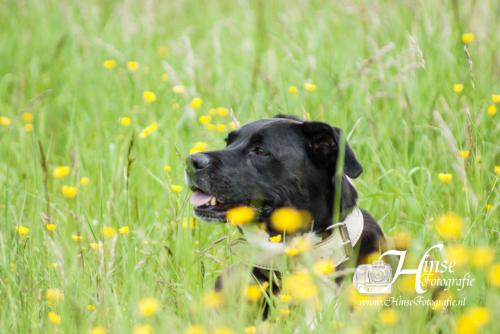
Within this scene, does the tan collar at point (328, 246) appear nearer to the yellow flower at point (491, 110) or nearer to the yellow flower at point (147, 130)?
the yellow flower at point (147, 130)

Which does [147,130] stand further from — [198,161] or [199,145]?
[198,161]

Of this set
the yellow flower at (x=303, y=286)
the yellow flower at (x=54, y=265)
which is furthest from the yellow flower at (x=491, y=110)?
the yellow flower at (x=54, y=265)

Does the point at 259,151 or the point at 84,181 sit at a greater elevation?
the point at 259,151

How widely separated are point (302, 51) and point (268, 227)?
2.44 metres

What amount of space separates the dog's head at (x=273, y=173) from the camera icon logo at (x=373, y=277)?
1.07ft

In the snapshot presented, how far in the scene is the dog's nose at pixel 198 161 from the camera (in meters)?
3.52

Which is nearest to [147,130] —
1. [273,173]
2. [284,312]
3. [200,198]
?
[200,198]

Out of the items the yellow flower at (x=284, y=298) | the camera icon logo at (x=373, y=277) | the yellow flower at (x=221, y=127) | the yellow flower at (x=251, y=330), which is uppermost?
the yellow flower at (x=221, y=127)

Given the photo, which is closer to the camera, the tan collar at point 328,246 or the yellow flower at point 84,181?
the tan collar at point 328,246

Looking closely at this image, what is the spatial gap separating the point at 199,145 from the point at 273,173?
507 millimetres

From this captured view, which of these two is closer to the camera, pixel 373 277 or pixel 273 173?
pixel 373 277

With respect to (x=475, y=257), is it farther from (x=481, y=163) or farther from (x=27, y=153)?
(x=27, y=153)

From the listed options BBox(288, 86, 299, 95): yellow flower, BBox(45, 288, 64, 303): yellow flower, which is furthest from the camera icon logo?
BBox(288, 86, 299, 95): yellow flower

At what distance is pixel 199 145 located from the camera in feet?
12.8
